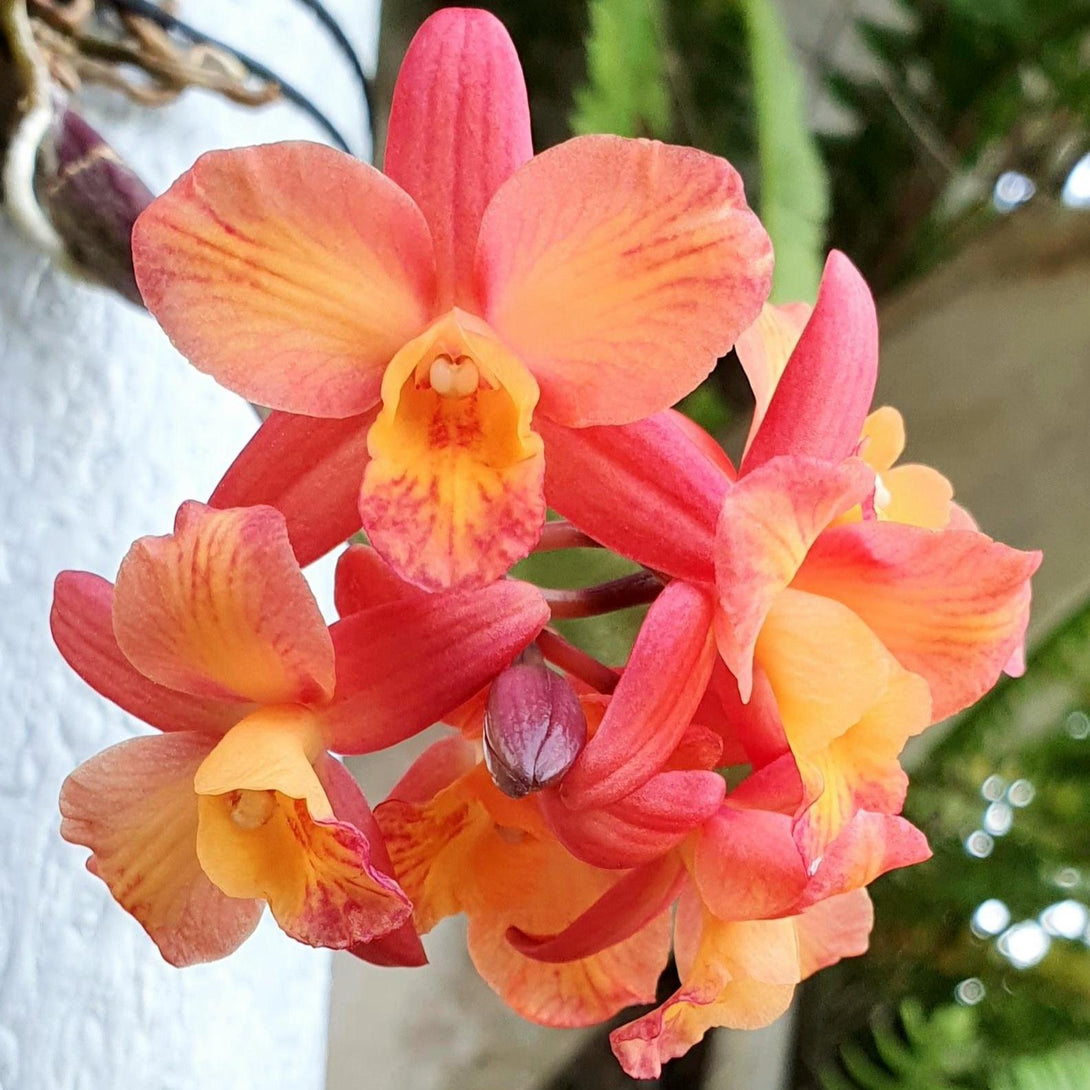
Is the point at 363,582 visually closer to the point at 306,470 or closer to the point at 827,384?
the point at 306,470

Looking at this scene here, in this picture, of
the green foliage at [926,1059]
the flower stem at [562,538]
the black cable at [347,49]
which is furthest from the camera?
the green foliage at [926,1059]

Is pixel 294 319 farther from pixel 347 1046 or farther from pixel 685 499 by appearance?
pixel 347 1046

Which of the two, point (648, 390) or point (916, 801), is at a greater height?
point (648, 390)

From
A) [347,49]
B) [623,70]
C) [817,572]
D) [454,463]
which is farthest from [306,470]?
[623,70]

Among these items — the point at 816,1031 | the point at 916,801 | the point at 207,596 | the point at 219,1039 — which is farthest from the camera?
the point at 816,1031

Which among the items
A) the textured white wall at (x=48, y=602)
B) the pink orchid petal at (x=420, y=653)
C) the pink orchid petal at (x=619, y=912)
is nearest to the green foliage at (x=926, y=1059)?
the textured white wall at (x=48, y=602)

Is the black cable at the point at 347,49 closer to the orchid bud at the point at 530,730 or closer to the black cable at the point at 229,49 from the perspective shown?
the black cable at the point at 229,49

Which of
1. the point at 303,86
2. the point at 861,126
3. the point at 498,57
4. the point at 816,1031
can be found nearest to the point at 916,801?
the point at 816,1031
